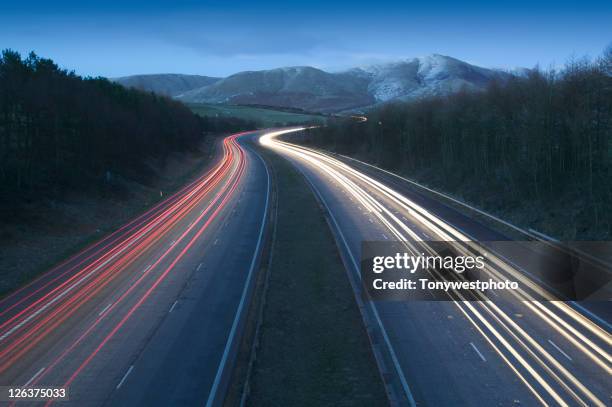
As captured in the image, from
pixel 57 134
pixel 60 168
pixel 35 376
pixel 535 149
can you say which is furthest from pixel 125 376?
pixel 57 134

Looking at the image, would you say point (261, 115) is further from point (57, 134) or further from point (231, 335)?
point (231, 335)

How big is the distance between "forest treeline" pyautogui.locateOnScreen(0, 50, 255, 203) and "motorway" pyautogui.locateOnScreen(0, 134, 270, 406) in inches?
416

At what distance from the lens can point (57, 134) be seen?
41969 mm

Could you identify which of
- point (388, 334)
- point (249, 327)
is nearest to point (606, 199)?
point (388, 334)

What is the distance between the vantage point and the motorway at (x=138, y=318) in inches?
485

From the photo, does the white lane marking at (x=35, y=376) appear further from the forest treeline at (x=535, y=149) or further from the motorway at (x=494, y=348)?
the forest treeline at (x=535, y=149)

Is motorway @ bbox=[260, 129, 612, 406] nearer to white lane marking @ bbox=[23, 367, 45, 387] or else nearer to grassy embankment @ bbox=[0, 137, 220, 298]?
white lane marking @ bbox=[23, 367, 45, 387]

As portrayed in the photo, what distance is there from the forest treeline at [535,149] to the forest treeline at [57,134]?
1103 inches

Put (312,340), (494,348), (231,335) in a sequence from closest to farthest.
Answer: (494,348)
(312,340)
(231,335)

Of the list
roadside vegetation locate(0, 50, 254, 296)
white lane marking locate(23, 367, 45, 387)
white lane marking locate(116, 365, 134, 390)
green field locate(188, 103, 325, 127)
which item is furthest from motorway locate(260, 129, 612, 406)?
green field locate(188, 103, 325, 127)

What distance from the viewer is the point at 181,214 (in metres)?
36.8

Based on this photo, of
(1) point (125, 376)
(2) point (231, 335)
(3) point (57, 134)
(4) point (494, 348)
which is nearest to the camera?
(1) point (125, 376)

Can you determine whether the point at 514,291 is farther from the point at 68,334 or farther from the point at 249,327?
the point at 68,334

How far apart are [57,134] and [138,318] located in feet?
98.4
